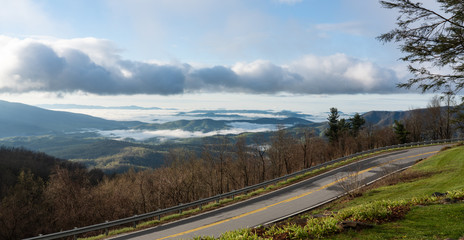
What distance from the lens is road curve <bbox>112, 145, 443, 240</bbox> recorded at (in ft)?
50.2

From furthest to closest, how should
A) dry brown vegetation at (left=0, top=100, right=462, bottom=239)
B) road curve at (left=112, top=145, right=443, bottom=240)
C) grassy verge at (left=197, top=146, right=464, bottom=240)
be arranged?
dry brown vegetation at (left=0, top=100, right=462, bottom=239) → road curve at (left=112, top=145, right=443, bottom=240) → grassy verge at (left=197, top=146, right=464, bottom=240)

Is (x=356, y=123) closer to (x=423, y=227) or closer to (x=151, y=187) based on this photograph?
(x=151, y=187)

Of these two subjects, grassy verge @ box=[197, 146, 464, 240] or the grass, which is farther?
grassy verge @ box=[197, 146, 464, 240]

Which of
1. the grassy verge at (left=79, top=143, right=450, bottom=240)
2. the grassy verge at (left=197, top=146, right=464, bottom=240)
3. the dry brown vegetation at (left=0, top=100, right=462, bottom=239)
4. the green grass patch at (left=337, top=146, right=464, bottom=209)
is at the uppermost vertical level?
the grassy verge at (left=197, top=146, right=464, bottom=240)

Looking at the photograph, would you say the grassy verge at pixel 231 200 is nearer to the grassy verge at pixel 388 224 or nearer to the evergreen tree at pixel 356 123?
the grassy verge at pixel 388 224

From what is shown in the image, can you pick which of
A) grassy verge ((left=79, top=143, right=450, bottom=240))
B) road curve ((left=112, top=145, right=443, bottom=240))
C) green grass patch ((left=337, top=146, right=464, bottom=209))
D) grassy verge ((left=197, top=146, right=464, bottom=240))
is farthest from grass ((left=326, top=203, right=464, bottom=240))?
grassy verge ((left=79, top=143, right=450, bottom=240))

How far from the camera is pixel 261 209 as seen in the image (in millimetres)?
19219

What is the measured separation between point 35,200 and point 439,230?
60551 millimetres

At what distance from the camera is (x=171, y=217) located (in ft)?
60.4

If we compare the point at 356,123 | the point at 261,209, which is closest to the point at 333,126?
the point at 356,123

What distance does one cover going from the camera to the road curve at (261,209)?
50.2 ft

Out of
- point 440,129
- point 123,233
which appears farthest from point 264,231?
point 440,129

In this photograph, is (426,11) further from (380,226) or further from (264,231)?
(264,231)

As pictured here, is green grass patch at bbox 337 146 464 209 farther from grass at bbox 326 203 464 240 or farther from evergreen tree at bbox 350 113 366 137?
evergreen tree at bbox 350 113 366 137
